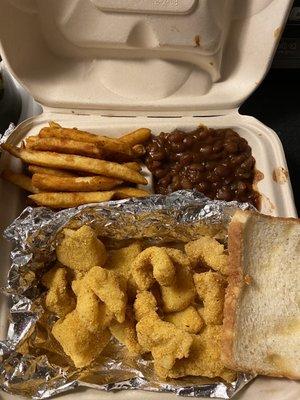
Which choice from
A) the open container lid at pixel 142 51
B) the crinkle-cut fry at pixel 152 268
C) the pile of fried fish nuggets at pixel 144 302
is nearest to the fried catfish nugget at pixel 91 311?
the pile of fried fish nuggets at pixel 144 302

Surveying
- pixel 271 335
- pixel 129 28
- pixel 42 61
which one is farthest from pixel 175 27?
pixel 271 335

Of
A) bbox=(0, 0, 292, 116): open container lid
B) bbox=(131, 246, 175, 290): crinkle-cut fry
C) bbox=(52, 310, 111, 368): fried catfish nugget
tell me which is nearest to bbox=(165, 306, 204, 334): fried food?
bbox=(131, 246, 175, 290): crinkle-cut fry

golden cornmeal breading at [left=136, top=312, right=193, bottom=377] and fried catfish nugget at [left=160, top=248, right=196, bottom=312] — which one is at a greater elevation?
fried catfish nugget at [left=160, top=248, right=196, bottom=312]

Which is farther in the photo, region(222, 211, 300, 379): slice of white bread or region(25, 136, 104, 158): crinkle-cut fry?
region(25, 136, 104, 158): crinkle-cut fry

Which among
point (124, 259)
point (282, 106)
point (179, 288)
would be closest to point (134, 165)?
point (124, 259)

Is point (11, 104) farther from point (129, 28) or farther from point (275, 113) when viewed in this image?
point (275, 113)

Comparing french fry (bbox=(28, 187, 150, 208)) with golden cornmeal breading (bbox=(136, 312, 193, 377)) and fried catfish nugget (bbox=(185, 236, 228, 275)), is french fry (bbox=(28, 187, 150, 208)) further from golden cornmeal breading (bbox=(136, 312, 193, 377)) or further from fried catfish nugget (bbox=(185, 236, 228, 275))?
golden cornmeal breading (bbox=(136, 312, 193, 377))
